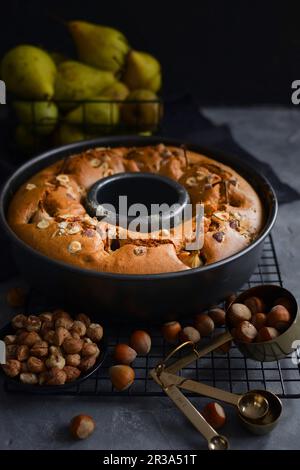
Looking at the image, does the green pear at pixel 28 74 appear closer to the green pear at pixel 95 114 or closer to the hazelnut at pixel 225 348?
the green pear at pixel 95 114

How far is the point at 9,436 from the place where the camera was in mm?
1609

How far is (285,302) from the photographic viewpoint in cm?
184

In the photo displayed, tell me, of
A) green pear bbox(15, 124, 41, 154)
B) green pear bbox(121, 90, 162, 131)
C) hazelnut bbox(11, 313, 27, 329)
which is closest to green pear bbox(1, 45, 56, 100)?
green pear bbox(15, 124, 41, 154)

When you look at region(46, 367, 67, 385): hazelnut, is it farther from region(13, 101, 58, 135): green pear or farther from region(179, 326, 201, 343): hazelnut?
region(13, 101, 58, 135): green pear

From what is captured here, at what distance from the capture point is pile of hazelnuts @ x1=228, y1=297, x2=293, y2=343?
1732 millimetres

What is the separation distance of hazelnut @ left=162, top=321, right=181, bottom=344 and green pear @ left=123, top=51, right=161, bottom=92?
117 cm

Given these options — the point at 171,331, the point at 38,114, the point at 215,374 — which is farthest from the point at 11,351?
the point at 38,114

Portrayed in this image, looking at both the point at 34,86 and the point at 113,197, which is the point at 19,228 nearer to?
the point at 113,197

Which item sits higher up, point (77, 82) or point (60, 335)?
point (77, 82)

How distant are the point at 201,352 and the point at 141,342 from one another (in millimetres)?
157

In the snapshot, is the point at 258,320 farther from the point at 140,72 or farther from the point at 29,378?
the point at 140,72

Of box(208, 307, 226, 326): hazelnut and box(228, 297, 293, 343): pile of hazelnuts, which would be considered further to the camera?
box(208, 307, 226, 326): hazelnut

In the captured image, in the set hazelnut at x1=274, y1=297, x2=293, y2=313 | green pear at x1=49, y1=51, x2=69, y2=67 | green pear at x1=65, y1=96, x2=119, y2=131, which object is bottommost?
hazelnut at x1=274, y1=297, x2=293, y2=313

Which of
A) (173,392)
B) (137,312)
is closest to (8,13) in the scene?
(137,312)
